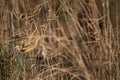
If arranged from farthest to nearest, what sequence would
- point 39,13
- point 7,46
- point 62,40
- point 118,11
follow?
point 118,11
point 62,40
point 39,13
point 7,46

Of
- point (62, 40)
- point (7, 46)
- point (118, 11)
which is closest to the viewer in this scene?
point (7, 46)

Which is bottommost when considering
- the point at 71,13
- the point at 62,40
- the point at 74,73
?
the point at 74,73

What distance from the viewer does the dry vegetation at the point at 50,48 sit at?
8.16 ft

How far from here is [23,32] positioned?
2.63 m

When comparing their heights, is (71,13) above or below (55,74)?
above

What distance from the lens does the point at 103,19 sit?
2.82 metres

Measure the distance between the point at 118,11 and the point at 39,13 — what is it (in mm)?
1036

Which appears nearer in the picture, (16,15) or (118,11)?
(16,15)

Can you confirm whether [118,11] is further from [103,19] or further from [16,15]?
[16,15]

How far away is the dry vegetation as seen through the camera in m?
2.49

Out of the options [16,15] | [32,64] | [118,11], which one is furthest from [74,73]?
[118,11]

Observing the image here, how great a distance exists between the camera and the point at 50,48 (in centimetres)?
276

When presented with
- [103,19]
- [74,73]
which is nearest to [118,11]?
[103,19]

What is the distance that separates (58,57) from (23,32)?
0.31 m
